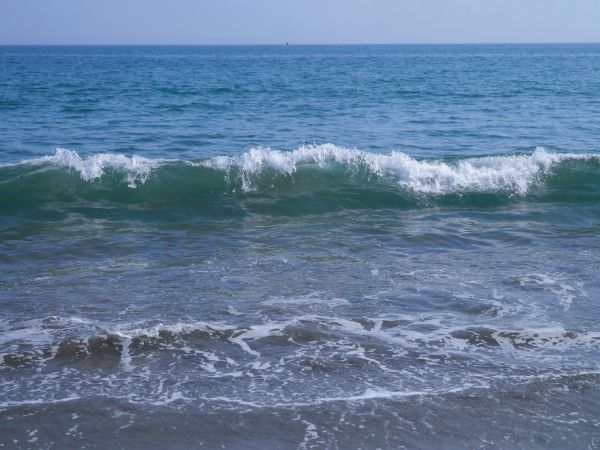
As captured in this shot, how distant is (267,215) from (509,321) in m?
5.68

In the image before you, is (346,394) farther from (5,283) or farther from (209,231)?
(209,231)

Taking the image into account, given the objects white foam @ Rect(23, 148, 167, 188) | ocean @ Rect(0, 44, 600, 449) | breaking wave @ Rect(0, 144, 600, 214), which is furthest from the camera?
white foam @ Rect(23, 148, 167, 188)

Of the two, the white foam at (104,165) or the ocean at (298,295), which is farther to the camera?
the white foam at (104,165)

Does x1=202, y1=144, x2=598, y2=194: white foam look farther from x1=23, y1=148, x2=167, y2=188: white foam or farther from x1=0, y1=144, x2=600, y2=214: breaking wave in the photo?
x1=23, y1=148, x2=167, y2=188: white foam

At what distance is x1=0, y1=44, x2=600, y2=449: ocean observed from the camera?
564 centimetres

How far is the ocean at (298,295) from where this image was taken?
5.64m

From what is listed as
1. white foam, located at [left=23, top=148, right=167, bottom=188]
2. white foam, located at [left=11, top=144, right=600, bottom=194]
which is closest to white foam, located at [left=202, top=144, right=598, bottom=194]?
white foam, located at [left=11, top=144, right=600, bottom=194]

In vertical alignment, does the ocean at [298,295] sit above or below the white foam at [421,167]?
below

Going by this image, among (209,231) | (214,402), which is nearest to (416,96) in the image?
(209,231)

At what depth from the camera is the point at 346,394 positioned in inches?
236

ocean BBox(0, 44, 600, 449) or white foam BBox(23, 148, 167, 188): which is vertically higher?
white foam BBox(23, 148, 167, 188)

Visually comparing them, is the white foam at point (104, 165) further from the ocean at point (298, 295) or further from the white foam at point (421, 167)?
the white foam at point (421, 167)

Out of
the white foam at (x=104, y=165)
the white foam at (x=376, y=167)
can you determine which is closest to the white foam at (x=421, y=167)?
the white foam at (x=376, y=167)

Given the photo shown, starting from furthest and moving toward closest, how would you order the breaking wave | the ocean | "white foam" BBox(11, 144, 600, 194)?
"white foam" BBox(11, 144, 600, 194)
the breaking wave
the ocean
